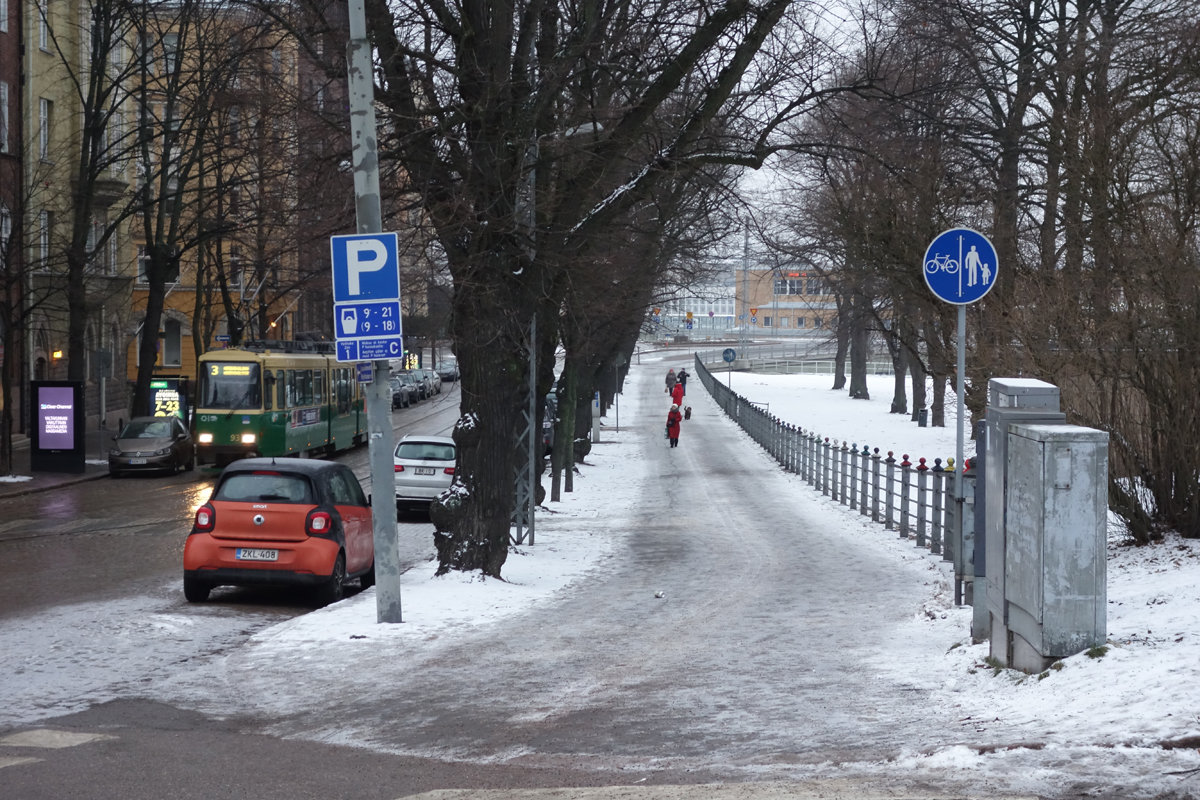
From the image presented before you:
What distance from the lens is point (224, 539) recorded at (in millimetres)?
13742

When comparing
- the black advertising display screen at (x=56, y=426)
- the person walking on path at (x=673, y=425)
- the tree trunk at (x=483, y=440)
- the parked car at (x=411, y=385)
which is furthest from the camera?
the parked car at (x=411, y=385)

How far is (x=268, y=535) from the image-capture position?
1374 cm

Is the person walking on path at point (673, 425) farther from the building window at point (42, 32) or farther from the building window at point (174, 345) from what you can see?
the building window at point (174, 345)

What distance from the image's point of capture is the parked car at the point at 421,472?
24891 millimetres

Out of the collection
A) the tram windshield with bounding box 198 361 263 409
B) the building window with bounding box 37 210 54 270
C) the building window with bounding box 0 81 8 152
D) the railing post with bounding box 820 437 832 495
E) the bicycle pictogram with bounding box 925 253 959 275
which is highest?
the building window with bounding box 0 81 8 152

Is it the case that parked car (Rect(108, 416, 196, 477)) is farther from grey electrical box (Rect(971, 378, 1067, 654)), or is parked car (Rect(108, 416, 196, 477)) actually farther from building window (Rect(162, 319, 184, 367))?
building window (Rect(162, 319, 184, 367))

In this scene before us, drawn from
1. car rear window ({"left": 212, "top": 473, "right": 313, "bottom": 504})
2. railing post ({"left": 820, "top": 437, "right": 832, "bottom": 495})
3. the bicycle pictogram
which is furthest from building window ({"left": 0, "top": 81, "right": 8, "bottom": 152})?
the bicycle pictogram

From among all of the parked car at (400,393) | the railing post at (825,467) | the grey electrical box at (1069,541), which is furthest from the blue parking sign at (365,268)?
the parked car at (400,393)

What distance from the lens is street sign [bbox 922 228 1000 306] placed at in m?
11.7

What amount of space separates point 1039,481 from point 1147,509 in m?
6.48

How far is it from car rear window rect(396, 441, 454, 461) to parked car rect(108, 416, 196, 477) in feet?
35.1

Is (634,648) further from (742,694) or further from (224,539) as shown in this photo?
(224,539)

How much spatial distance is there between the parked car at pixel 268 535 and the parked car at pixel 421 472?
34.3 ft

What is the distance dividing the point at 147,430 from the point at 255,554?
2208cm
